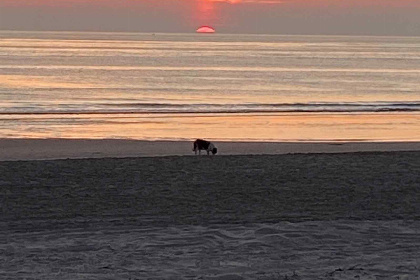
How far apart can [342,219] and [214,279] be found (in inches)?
118

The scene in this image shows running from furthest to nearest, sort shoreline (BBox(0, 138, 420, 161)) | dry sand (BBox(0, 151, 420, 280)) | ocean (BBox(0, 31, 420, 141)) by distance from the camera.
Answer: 1. ocean (BBox(0, 31, 420, 141))
2. shoreline (BBox(0, 138, 420, 161))
3. dry sand (BBox(0, 151, 420, 280))

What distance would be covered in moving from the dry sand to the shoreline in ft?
10.4

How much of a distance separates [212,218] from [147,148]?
9.11 meters

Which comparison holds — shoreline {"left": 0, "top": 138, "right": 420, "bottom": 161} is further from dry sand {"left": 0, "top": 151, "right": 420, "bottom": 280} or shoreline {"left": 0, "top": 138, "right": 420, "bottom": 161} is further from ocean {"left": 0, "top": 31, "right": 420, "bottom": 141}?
dry sand {"left": 0, "top": 151, "right": 420, "bottom": 280}

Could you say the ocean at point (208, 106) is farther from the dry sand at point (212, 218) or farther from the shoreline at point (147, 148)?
the dry sand at point (212, 218)

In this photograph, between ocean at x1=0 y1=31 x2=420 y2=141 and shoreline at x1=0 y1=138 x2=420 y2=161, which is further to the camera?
ocean at x1=0 y1=31 x2=420 y2=141

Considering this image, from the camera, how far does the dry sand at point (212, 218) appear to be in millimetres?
6746

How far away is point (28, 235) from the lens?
8000 millimetres

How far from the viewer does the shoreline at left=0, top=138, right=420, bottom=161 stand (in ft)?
54.4

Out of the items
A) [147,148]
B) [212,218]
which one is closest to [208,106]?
[147,148]

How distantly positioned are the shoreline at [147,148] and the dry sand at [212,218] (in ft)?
10.4

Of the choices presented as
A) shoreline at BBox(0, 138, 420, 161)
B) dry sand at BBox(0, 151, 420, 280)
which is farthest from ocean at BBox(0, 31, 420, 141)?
dry sand at BBox(0, 151, 420, 280)

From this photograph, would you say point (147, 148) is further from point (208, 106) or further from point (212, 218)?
point (208, 106)

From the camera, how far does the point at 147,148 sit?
17.9 metres
